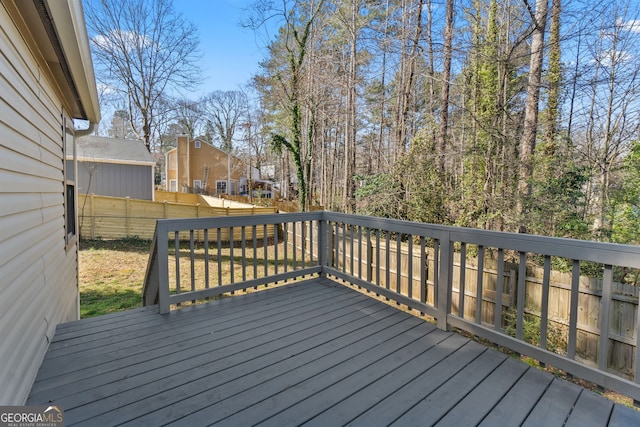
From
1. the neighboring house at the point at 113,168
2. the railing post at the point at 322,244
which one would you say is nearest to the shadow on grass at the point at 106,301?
the railing post at the point at 322,244

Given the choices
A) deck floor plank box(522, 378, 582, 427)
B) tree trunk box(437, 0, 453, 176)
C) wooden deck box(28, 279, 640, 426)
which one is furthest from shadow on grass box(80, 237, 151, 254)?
deck floor plank box(522, 378, 582, 427)

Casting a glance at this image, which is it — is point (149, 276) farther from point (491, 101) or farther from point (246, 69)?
point (246, 69)

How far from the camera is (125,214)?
977 cm

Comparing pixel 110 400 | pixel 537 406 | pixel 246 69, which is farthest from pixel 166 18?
pixel 537 406

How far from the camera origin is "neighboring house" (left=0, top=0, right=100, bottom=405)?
1.57 m

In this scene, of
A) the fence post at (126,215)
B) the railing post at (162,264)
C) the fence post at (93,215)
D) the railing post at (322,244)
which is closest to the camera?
the railing post at (162,264)

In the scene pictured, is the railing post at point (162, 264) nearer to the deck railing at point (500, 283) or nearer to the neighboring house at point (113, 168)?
the deck railing at point (500, 283)

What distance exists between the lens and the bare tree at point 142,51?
48.6ft

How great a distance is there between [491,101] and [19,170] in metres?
7.00

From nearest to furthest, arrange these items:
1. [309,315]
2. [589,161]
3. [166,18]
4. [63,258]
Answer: [309,315], [63,258], [589,161], [166,18]

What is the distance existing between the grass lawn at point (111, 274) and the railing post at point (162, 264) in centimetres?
268

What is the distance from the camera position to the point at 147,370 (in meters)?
2.03

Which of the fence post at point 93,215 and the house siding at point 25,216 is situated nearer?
the house siding at point 25,216

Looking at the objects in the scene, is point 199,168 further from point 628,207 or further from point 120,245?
point 628,207
